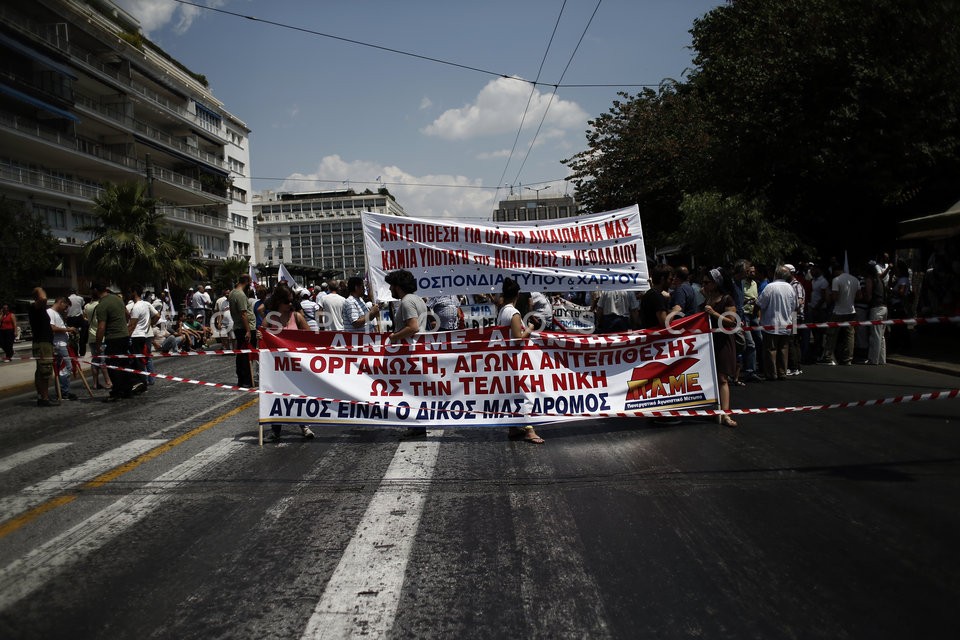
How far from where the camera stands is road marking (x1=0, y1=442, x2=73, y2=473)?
6860 mm

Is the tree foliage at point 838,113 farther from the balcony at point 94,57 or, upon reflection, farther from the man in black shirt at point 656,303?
the balcony at point 94,57

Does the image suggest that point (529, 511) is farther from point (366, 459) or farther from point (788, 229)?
point (788, 229)

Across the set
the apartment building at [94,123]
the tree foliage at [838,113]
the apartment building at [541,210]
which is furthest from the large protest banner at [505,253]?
the apartment building at [541,210]

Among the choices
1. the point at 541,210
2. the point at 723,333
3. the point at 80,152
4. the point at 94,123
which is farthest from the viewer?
the point at 541,210

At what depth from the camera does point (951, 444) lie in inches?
257

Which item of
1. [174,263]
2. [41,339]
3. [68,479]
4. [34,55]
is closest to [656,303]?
[68,479]

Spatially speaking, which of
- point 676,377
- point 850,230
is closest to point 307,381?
point 676,377

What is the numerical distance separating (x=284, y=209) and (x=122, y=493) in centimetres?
15376

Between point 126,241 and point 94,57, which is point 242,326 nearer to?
point 126,241

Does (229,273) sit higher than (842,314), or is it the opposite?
(229,273)

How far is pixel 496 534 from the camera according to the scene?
446 centimetres

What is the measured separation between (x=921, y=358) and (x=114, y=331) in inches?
565

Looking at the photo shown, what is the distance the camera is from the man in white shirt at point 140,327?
1161 cm

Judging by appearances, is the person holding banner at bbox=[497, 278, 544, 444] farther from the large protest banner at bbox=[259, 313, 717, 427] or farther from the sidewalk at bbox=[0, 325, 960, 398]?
the sidewalk at bbox=[0, 325, 960, 398]
